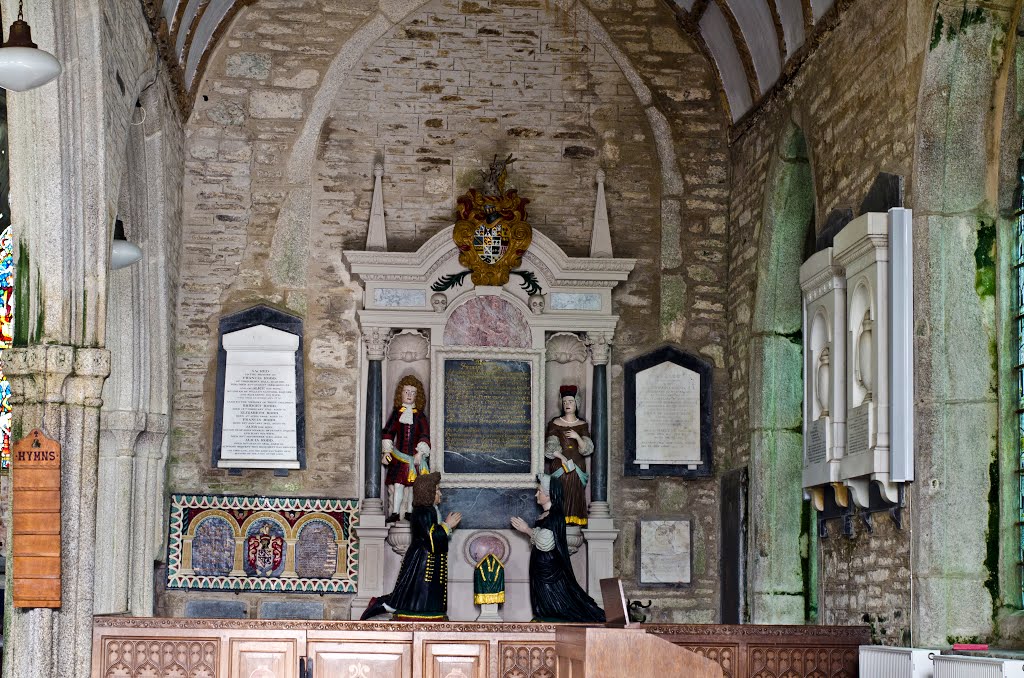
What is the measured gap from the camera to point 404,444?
1027 centimetres

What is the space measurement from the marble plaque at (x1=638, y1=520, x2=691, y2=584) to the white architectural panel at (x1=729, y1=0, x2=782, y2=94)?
3.19 meters

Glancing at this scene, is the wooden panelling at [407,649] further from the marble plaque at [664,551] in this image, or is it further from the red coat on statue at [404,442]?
the marble plaque at [664,551]

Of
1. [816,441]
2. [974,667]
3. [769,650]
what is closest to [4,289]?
[816,441]

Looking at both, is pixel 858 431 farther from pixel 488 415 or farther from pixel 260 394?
pixel 260 394

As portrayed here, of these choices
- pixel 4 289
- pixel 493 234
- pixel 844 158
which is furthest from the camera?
pixel 4 289

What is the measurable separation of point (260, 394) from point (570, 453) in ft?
7.42

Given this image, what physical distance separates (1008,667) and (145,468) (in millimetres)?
5963

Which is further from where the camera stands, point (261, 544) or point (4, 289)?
point (4, 289)

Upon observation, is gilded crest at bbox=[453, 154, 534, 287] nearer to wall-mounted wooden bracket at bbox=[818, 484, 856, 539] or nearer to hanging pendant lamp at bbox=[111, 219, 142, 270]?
hanging pendant lamp at bbox=[111, 219, 142, 270]

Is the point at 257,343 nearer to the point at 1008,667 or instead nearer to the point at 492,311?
the point at 492,311

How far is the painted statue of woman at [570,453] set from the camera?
10164mm

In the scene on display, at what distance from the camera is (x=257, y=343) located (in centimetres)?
1045

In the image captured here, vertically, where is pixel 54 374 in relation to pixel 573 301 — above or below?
below

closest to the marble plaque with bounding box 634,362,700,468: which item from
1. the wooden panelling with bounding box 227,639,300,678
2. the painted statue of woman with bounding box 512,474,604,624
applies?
the painted statue of woman with bounding box 512,474,604,624
